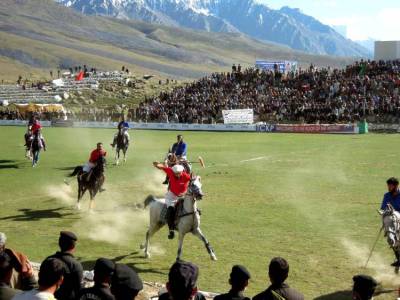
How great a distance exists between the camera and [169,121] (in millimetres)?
62594

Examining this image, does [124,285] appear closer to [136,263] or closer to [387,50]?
[136,263]

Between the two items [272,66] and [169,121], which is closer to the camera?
[169,121]

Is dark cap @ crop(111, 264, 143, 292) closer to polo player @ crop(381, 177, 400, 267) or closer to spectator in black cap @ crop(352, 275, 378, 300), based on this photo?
spectator in black cap @ crop(352, 275, 378, 300)

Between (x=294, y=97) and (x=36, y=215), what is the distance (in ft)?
141

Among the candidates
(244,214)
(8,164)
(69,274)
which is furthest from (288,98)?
(69,274)

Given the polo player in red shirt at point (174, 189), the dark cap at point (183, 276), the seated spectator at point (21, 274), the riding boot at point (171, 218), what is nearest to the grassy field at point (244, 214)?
the riding boot at point (171, 218)

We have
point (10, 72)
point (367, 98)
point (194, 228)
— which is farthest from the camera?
point (10, 72)

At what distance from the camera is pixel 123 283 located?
597 cm

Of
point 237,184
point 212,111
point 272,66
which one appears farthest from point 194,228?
point 272,66

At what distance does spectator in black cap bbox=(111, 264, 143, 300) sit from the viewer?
5.98m

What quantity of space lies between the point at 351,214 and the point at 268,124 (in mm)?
37011

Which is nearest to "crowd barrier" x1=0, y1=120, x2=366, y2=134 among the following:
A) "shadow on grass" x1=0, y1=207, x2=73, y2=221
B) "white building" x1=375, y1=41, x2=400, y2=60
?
"white building" x1=375, y1=41, x2=400, y2=60

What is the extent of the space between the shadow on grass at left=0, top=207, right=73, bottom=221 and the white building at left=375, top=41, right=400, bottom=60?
5298cm

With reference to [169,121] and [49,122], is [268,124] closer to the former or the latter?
[169,121]
